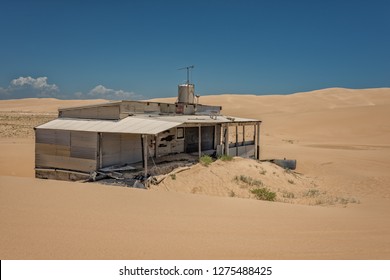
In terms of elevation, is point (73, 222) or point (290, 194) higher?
point (73, 222)

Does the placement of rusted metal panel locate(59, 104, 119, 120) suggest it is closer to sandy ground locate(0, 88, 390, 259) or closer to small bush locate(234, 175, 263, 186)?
sandy ground locate(0, 88, 390, 259)

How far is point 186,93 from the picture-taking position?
1995cm

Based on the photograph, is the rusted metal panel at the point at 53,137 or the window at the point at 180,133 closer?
the rusted metal panel at the point at 53,137

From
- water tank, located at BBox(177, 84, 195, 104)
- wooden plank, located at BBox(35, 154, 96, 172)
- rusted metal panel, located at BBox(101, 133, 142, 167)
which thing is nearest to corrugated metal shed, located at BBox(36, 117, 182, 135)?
rusted metal panel, located at BBox(101, 133, 142, 167)

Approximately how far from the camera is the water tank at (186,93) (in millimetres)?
19828

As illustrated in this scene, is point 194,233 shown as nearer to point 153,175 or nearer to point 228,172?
point 153,175

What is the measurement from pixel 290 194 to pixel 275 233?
6.54m

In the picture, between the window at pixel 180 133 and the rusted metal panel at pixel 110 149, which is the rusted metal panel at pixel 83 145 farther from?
the window at pixel 180 133

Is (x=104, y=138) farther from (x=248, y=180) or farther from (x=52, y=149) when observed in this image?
(x=248, y=180)

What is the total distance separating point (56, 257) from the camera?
4.67 meters

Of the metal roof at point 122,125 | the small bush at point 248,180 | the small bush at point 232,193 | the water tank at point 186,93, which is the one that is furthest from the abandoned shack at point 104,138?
the small bush at point 232,193

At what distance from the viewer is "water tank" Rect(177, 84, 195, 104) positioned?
19.8 meters
